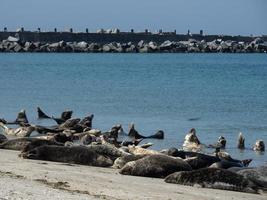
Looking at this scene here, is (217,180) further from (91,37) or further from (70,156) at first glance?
(91,37)

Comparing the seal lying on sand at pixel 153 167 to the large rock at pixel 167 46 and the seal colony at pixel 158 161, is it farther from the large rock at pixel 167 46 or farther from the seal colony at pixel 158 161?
the large rock at pixel 167 46

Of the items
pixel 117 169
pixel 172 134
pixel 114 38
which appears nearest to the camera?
pixel 117 169

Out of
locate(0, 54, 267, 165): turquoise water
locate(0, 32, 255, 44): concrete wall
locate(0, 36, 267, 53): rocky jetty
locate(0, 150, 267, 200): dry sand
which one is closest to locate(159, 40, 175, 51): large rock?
locate(0, 36, 267, 53): rocky jetty

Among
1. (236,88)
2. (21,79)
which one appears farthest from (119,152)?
(21,79)

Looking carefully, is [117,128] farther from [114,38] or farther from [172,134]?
[114,38]

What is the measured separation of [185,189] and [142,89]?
3382cm

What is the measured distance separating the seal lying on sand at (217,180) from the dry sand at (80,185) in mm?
238

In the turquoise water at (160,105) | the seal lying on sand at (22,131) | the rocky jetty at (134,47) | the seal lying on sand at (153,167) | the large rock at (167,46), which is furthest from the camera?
the large rock at (167,46)

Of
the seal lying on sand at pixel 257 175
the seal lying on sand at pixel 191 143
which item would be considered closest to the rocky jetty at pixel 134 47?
the seal lying on sand at pixel 191 143

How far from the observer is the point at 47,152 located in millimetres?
14562

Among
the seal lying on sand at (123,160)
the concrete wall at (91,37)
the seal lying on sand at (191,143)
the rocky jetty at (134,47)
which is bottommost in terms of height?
the rocky jetty at (134,47)

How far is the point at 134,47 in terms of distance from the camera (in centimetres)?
11531

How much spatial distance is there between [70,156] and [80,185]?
11.7 ft

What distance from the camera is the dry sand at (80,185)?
9570 millimetres
